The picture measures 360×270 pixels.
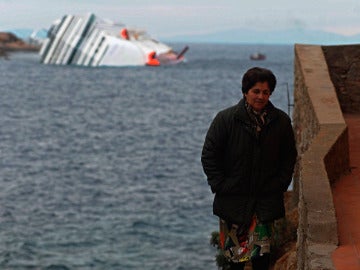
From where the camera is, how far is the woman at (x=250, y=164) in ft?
18.6

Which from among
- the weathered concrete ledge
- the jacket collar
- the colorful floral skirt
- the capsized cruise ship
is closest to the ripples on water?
the weathered concrete ledge

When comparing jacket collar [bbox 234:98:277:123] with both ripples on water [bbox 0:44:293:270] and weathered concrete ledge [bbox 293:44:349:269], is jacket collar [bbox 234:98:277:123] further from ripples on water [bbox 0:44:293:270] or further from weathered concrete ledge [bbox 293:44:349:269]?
ripples on water [bbox 0:44:293:270]

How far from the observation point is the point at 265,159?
18.7ft

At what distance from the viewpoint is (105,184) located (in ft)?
85.8

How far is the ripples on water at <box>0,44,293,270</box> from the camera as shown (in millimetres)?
17453

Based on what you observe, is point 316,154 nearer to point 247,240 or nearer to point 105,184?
point 247,240

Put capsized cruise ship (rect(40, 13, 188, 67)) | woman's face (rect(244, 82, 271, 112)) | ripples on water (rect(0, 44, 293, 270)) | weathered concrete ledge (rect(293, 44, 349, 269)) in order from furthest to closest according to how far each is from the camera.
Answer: capsized cruise ship (rect(40, 13, 188, 67))
ripples on water (rect(0, 44, 293, 270))
weathered concrete ledge (rect(293, 44, 349, 269))
woman's face (rect(244, 82, 271, 112))

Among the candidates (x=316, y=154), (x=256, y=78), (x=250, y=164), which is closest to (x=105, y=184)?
(x=316, y=154)

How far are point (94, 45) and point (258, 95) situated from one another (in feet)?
362

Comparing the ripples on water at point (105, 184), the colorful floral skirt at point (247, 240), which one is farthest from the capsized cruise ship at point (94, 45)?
the colorful floral skirt at point (247, 240)

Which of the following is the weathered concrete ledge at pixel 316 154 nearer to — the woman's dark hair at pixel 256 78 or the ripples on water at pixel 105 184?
the woman's dark hair at pixel 256 78

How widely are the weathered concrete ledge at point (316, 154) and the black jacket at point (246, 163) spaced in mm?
321

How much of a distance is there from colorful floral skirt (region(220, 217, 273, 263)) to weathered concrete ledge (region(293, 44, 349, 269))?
10.8 inches

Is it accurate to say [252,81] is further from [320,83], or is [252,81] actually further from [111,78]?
[111,78]
